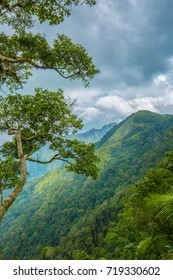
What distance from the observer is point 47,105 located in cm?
952

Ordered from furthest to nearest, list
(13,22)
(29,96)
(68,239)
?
(68,239), (29,96), (13,22)

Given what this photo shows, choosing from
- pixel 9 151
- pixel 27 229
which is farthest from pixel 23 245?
pixel 9 151

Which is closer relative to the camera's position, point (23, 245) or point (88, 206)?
point (23, 245)

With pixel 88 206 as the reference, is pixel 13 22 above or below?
above

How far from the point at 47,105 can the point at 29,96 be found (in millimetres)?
735

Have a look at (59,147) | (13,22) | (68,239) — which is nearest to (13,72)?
(13,22)

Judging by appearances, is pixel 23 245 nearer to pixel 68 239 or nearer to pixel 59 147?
pixel 68 239

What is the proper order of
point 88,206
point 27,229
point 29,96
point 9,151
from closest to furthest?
point 29,96 → point 9,151 → point 88,206 → point 27,229

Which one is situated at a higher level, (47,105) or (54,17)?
(54,17)

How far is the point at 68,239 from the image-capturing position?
427ft

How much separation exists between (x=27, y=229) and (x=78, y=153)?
652 feet
